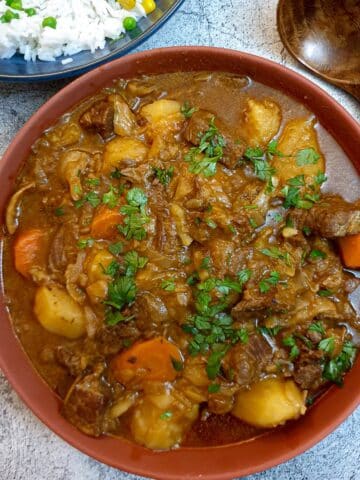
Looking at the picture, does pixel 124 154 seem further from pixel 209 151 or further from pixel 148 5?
pixel 148 5

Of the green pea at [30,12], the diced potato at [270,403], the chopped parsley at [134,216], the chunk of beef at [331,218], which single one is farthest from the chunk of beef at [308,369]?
the green pea at [30,12]

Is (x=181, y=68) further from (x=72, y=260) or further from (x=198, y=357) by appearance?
(x=198, y=357)

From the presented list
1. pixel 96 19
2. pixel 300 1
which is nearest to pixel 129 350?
pixel 96 19

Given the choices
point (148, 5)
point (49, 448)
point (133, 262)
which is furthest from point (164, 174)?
point (49, 448)

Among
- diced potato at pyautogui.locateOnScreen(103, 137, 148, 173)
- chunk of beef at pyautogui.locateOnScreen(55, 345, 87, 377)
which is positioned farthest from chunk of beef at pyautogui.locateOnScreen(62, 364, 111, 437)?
diced potato at pyautogui.locateOnScreen(103, 137, 148, 173)

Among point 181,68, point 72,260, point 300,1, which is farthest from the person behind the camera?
point 300,1

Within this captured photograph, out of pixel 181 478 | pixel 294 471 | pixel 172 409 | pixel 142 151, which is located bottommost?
pixel 294 471

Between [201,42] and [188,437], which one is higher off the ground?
[201,42]
